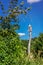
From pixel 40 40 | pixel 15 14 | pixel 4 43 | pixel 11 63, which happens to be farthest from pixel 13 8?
pixel 40 40

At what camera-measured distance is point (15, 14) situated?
1330 cm

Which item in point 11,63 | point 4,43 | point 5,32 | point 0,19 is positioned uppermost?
point 0,19

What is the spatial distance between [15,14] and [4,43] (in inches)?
152

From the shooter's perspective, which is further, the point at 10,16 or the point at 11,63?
the point at 10,16

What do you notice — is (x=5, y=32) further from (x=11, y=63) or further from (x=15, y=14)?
(x=11, y=63)

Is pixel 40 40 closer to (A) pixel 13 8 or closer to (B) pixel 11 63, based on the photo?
(A) pixel 13 8

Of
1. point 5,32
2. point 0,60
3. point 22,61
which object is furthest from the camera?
point 5,32

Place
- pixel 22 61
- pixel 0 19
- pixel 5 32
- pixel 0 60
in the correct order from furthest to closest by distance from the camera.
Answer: pixel 0 19 < pixel 5 32 < pixel 22 61 < pixel 0 60

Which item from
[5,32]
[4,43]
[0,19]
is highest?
[0,19]

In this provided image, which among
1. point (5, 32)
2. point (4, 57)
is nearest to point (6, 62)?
point (4, 57)

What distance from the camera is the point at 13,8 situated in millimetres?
13500

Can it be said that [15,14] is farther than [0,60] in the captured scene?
Yes

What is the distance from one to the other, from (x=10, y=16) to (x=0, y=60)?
4698 millimetres

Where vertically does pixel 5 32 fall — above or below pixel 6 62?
above
